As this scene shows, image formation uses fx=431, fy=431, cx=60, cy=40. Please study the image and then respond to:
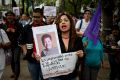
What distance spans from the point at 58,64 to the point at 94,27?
50.2 inches

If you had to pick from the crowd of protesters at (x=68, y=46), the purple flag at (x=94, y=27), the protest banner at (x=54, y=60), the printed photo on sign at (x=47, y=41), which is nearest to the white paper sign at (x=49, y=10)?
the crowd of protesters at (x=68, y=46)

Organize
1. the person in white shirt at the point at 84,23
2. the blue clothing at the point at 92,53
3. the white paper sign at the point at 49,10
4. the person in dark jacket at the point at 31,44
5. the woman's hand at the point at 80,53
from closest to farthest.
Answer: the woman's hand at the point at 80,53 < the person in dark jacket at the point at 31,44 < the blue clothing at the point at 92,53 < the person in white shirt at the point at 84,23 < the white paper sign at the point at 49,10

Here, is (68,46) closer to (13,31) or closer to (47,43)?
(47,43)

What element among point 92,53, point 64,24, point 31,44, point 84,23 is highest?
point 64,24

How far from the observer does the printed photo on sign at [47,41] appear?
6238 millimetres

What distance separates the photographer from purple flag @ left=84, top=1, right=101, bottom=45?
7094mm

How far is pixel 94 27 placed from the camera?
7262mm

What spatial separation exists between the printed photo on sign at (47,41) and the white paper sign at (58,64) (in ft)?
0.28

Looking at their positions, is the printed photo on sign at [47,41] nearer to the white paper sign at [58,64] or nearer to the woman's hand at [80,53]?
the white paper sign at [58,64]

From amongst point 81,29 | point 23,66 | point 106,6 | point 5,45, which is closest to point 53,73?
point 5,45

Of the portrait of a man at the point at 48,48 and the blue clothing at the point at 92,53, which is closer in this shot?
the portrait of a man at the point at 48,48

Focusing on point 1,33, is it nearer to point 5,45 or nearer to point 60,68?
point 5,45

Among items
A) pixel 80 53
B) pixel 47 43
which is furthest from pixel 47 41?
pixel 80 53

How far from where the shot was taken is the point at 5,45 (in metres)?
7.99
